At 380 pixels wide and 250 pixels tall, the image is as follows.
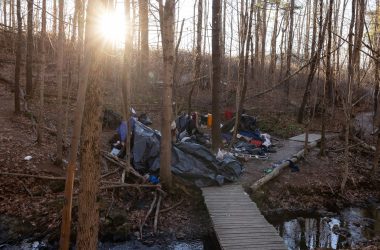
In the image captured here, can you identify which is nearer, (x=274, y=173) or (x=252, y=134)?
(x=274, y=173)

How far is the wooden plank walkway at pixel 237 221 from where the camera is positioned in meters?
6.33

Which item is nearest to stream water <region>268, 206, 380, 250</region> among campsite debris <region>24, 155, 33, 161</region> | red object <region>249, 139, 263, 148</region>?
red object <region>249, 139, 263, 148</region>

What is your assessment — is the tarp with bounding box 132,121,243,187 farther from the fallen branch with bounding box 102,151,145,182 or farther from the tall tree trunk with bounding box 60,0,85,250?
the tall tree trunk with bounding box 60,0,85,250

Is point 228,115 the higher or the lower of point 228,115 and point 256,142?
the higher

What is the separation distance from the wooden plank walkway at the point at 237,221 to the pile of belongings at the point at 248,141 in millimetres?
3412

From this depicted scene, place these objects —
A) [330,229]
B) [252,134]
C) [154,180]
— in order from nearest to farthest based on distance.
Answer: [330,229] → [154,180] → [252,134]

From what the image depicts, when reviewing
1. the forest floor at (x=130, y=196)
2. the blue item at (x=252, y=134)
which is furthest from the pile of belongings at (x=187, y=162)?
the blue item at (x=252, y=134)

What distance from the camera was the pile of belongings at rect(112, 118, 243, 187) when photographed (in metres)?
9.02

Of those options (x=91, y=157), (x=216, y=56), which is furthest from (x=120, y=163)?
(x=91, y=157)

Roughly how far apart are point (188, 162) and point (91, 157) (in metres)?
5.08

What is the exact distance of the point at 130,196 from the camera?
8.65m

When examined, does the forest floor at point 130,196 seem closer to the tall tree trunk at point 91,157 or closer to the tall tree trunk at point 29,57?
the tall tree trunk at point 29,57

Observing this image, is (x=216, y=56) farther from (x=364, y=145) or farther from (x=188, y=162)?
(x=364, y=145)

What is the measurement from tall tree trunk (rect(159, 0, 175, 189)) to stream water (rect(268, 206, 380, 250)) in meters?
3.08
